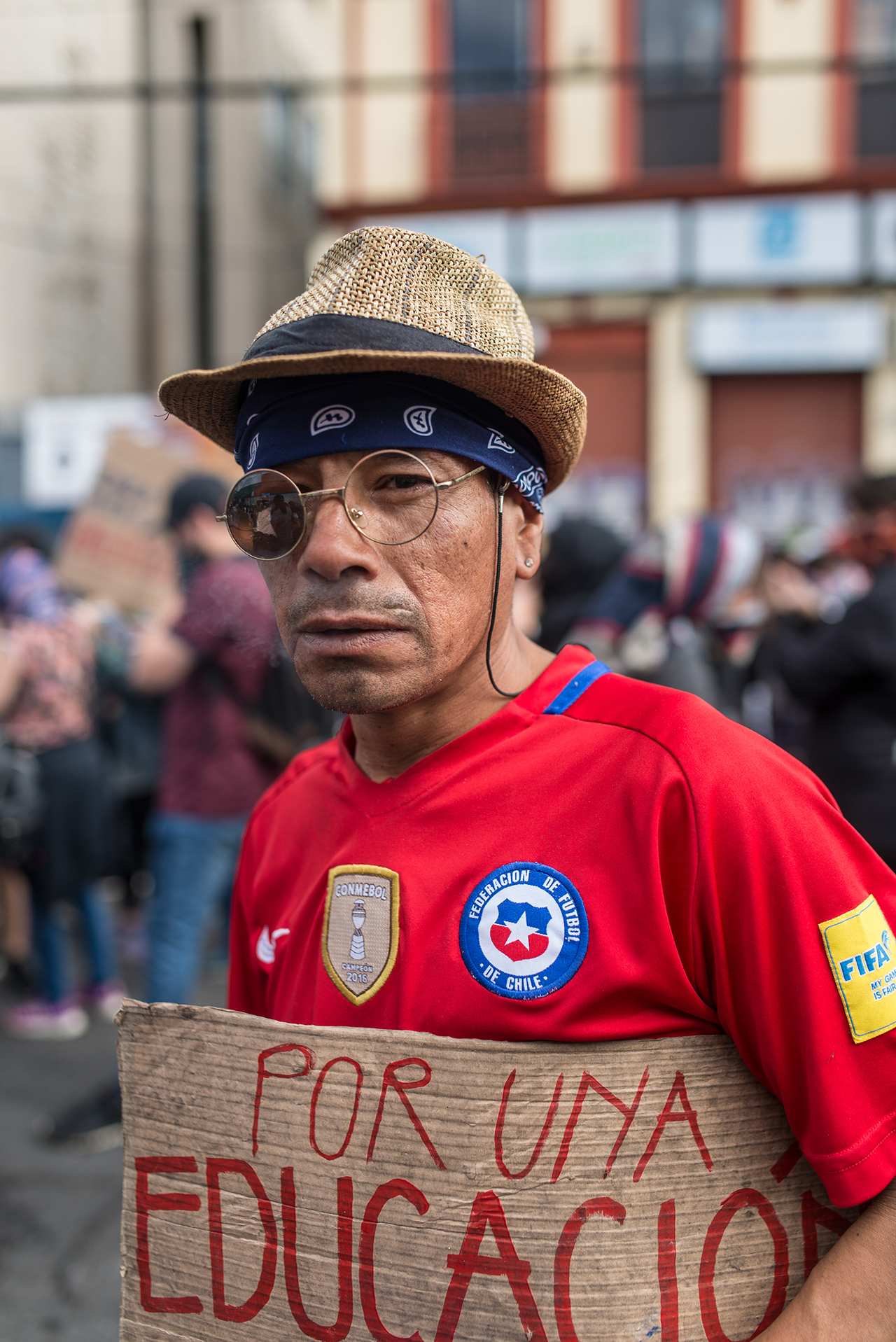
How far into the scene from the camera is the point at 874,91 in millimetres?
Answer: 12758

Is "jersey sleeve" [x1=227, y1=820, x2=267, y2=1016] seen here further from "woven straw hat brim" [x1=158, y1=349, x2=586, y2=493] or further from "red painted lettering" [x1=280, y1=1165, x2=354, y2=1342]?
"woven straw hat brim" [x1=158, y1=349, x2=586, y2=493]

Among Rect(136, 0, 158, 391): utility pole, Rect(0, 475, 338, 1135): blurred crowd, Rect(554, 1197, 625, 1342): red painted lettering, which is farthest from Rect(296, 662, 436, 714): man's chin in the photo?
Rect(136, 0, 158, 391): utility pole

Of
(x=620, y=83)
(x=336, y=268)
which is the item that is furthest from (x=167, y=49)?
(x=336, y=268)

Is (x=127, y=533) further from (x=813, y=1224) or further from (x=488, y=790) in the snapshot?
(x=813, y=1224)

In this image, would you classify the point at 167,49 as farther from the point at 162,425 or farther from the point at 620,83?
the point at 162,425

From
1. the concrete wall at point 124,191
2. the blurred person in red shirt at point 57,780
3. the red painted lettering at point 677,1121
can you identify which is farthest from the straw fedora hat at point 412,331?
the concrete wall at point 124,191

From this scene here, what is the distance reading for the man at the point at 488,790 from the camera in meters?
1.10

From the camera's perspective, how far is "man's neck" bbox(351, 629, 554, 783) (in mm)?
1364

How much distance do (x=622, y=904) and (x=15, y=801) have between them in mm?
3799

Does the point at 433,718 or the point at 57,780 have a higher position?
the point at 433,718

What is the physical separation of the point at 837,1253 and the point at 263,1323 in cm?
59

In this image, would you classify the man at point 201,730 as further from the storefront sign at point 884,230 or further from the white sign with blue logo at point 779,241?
the storefront sign at point 884,230

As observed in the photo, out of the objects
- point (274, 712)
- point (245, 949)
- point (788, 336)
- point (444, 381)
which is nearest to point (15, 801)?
point (274, 712)

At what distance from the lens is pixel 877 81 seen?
12734mm
